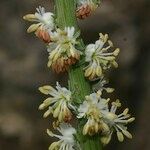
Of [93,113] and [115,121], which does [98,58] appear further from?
[115,121]

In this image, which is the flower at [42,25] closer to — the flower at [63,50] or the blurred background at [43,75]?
the flower at [63,50]

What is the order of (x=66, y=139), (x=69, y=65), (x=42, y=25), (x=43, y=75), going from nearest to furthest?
(x=69, y=65) → (x=42, y=25) → (x=66, y=139) → (x=43, y=75)

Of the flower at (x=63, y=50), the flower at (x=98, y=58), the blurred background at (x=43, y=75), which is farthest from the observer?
the blurred background at (x=43, y=75)

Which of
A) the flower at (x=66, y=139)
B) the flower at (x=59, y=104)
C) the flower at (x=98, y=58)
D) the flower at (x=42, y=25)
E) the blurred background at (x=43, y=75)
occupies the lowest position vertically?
the flower at (x=66, y=139)

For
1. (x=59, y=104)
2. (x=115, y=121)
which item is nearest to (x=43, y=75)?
(x=115, y=121)

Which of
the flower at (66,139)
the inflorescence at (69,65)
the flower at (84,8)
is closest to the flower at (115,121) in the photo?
the inflorescence at (69,65)

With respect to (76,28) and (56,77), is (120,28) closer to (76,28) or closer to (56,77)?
(56,77)

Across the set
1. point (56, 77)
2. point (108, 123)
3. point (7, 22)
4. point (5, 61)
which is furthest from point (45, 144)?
point (108, 123)
